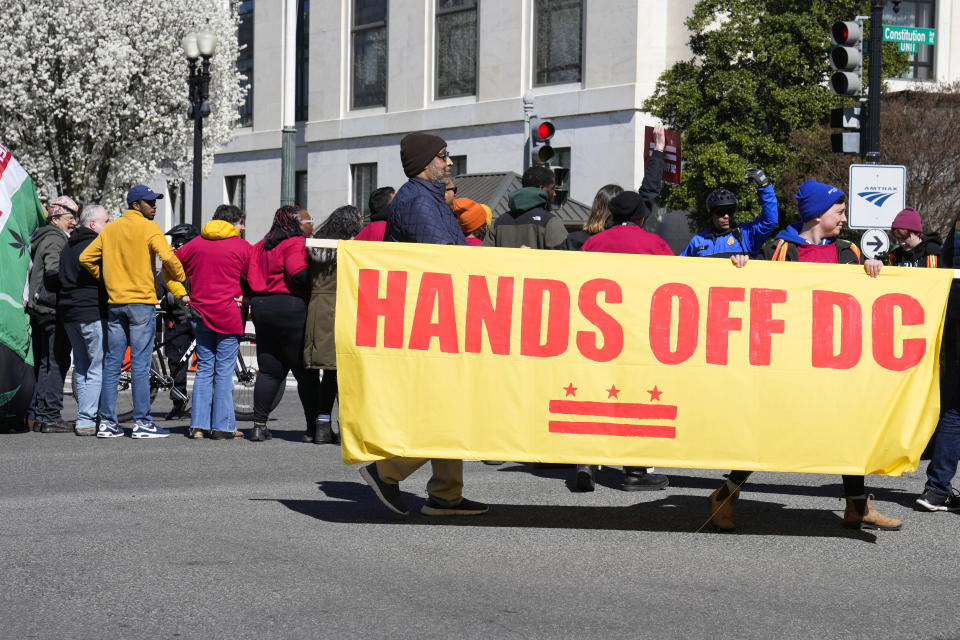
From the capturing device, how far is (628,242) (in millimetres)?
8430

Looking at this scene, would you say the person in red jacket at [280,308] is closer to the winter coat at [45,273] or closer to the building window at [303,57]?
the winter coat at [45,273]

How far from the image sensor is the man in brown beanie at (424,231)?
7.54 metres

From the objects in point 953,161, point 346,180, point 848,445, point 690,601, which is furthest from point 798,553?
point 346,180

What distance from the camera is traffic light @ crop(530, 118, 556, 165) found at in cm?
1927

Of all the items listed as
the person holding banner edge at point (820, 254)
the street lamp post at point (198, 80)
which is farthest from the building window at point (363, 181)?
the person holding banner edge at point (820, 254)

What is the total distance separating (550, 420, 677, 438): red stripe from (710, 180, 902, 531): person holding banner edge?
577mm

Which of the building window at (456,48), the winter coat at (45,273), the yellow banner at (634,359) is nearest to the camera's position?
the yellow banner at (634,359)

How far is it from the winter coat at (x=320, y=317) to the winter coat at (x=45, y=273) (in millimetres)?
2254

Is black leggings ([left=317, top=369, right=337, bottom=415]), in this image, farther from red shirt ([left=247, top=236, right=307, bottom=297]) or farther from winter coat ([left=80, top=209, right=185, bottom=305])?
winter coat ([left=80, top=209, right=185, bottom=305])

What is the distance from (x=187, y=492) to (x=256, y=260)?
3.35 metres

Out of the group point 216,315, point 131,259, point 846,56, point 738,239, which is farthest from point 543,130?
point 738,239

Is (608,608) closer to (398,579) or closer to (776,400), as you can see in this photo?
(398,579)

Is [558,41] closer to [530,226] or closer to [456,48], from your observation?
[456,48]

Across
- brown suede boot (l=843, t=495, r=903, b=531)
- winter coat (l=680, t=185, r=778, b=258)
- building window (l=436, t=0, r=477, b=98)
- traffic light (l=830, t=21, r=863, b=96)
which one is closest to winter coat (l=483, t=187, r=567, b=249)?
winter coat (l=680, t=185, r=778, b=258)
